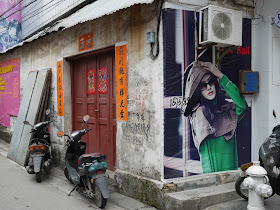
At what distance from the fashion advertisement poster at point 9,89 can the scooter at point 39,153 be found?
3873 mm

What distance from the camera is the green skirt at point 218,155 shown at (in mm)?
5035

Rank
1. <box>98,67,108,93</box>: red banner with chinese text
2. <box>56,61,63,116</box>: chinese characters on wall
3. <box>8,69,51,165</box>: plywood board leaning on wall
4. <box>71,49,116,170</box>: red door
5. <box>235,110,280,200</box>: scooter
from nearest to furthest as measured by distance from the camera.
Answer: <box>235,110,280,200</box>: scooter < <box>71,49,116,170</box>: red door < <box>98,67,108,93</box>: red banner with chinese text < <box>56,61,63,116</box>: chinese characters on wall < <box>8,69,51,165</box>: plywood board leaning on wall

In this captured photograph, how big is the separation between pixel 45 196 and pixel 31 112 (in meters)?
3.22

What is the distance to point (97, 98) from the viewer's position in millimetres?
6758

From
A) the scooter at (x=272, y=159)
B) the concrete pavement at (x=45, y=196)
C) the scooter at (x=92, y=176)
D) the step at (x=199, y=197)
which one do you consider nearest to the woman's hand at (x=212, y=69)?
the scooter at (x=272, y=159)

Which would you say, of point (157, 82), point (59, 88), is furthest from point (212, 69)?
point (59, 88)

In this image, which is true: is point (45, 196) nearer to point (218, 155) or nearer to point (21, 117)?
point (218, 155)

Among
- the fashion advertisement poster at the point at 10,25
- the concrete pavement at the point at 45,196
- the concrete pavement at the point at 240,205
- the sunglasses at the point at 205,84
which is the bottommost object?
the concrete pavement at the point at 45,196

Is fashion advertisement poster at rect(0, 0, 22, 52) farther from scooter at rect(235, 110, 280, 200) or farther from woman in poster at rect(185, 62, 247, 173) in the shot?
scooter at rect(235, 110, 280, 200)

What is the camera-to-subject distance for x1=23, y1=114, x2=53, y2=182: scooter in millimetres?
6324

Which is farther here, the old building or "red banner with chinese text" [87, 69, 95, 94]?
"red banner with chinese text" [87, 69, 95, 94]

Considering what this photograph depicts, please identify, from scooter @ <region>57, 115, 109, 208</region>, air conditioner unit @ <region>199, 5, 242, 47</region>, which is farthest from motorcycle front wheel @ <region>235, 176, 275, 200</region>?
air conditioner unit @ <region>199, 5, 242, 47</region>

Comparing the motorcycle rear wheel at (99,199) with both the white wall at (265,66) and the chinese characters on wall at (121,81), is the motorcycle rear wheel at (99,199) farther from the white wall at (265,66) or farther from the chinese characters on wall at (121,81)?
the white wall at (265,66)

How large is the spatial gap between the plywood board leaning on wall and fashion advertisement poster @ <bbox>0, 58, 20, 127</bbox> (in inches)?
88.9
